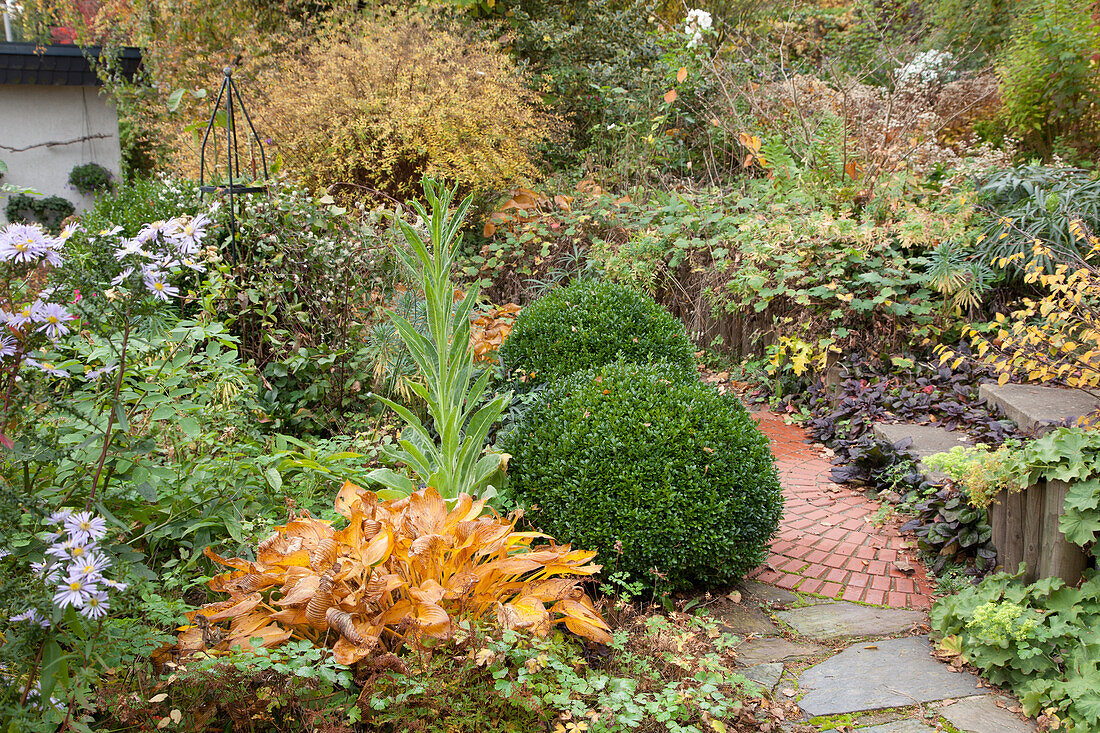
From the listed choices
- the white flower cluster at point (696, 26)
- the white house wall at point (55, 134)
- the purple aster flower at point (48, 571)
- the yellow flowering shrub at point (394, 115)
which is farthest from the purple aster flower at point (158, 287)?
the white house wall at point (55, 134)

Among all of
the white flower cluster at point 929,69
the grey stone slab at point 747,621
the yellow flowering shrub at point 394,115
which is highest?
the white flower cluster at point 929,69

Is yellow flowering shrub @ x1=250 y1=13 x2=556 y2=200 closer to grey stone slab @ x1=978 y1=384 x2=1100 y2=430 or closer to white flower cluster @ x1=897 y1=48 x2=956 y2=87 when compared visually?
grey stone slab @ x1=978 y1=384 x2=1100 y2=430

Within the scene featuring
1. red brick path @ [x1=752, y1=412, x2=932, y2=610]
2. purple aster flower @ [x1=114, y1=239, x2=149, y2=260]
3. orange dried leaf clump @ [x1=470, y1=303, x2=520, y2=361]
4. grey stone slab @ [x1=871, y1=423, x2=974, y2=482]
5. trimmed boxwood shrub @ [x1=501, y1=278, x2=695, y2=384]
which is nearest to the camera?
purple aster flower @ [x1=114, y1=239, x2=149, y2=260]

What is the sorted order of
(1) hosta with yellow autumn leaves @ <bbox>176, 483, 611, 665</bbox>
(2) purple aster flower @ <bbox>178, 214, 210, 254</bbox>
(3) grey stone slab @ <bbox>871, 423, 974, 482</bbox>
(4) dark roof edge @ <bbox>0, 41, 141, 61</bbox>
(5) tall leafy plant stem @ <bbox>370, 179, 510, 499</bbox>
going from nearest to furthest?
(2) purple aster flower @ <bbox>178, 214, 210, 254</bbox>, (1) hosta with yellow autumn leaves @ <bbox>176, 483, 611, 665</bbox>, (5) tall leafy plant stem @ <bbox>370, 179, 510, 499</bbox>, (3) grey stone slab @ <bbox>871, 423, 974, 482</bbox>, (4) dark roof edge @ <bbox>0, 41, 141, 61</bbox>

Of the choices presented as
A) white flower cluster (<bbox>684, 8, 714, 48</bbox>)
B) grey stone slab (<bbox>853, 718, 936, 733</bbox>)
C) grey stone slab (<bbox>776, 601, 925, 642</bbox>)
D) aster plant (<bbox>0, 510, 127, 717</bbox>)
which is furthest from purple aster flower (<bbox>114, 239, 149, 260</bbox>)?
white flower cluster (<bbox>684, 8, 714, 48</bbox>)

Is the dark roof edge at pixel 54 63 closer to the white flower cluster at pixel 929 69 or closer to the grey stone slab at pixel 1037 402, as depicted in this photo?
the white flower cluster at pixel 929 69

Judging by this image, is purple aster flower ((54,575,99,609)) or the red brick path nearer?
purple aster flower ((54,575,99,609))

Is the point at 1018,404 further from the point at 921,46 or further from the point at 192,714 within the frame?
the point at 921,46

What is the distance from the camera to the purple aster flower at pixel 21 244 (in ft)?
4.80

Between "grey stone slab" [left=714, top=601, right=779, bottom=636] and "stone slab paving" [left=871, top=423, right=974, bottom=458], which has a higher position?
"stone slab paving" [left=871, top=423, right=974, bottom=458]

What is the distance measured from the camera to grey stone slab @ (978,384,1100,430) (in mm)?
3682

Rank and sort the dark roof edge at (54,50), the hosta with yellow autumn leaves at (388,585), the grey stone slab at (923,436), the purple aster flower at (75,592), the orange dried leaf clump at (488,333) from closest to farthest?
the purple aster flower at (75,592), the hosta with yellow autumn leaves at (388,585), the grey stone slab at (923,436), the orange dried leaf clump at (488,333), the dark roof edge at (54,50)

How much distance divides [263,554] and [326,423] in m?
1.69

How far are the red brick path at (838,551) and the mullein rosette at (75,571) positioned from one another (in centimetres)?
254
